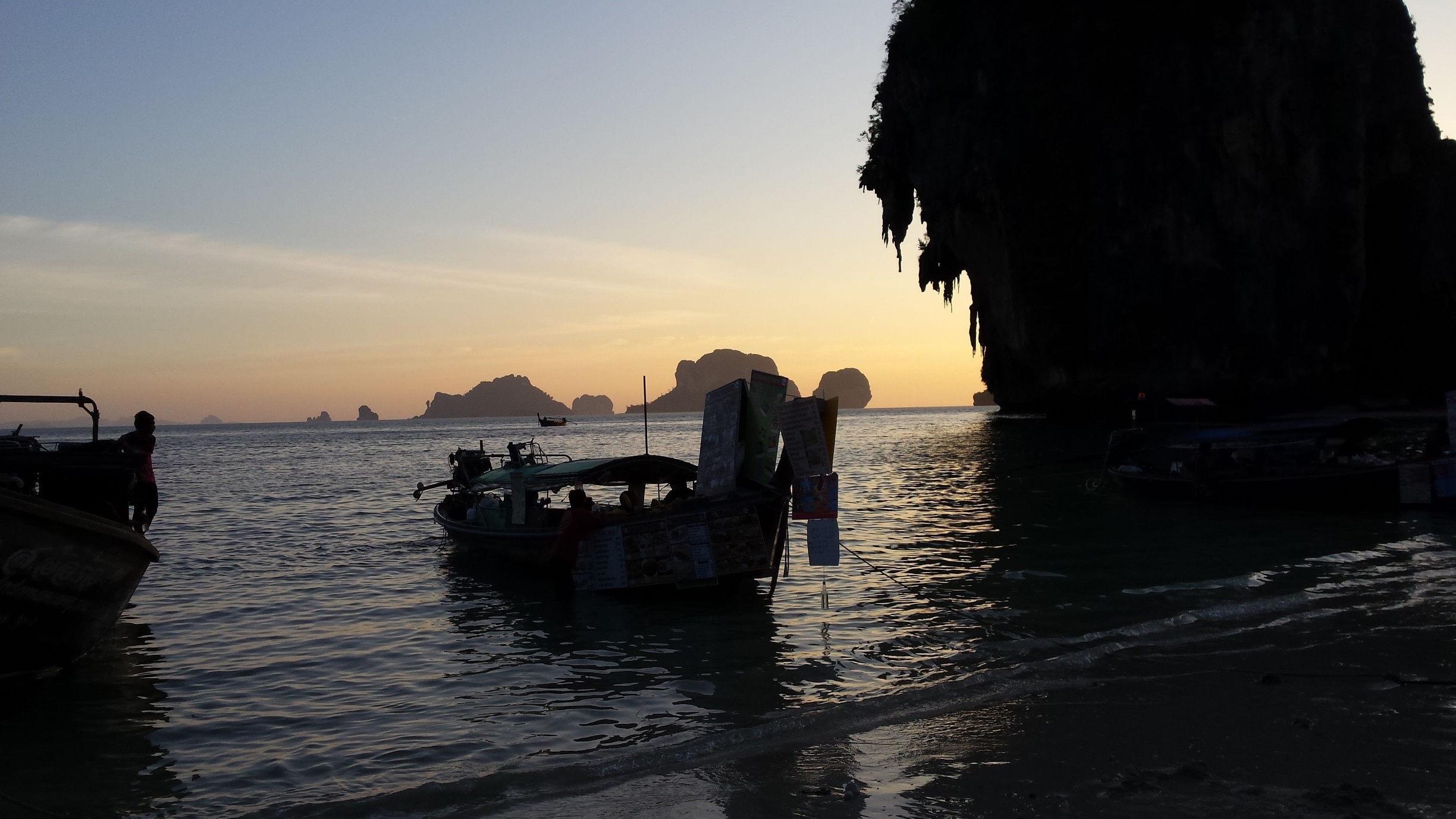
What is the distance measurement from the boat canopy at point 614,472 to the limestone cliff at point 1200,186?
3836 centimetres

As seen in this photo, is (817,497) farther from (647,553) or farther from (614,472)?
(614,472)

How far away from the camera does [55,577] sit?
9.26 meters

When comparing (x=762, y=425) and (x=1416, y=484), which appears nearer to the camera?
(x=762, y=425)

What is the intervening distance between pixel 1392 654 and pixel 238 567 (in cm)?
1863

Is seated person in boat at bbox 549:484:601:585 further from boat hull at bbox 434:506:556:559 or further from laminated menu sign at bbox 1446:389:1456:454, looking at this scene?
laminated menu sign at bbox 1446:389:1456:454

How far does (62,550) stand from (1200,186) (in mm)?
48421

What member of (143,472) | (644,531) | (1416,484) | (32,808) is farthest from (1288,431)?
(32,808)

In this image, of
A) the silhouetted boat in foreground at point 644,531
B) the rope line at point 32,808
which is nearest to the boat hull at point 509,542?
the silhouetted boat in foreground at point 644,531

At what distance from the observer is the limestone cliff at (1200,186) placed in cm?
4528

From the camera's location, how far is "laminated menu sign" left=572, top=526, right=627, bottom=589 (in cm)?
1429

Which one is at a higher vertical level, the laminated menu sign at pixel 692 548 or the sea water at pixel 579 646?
the laminated menu sign at pixel 692 548

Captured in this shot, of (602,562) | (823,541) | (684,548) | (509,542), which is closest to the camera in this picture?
(823,541)

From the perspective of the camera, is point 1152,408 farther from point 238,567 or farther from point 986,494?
point 238,567

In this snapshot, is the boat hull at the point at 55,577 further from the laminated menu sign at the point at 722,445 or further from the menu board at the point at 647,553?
the laminated menu sign at the point at 722,445
